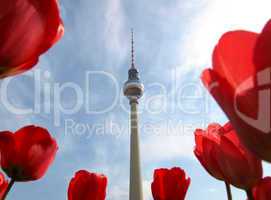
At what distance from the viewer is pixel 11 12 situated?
2.26 feet

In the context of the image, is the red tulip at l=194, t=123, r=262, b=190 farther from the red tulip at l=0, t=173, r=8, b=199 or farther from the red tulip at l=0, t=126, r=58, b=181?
the red tulip at l=0, t=173, r=8, b=199

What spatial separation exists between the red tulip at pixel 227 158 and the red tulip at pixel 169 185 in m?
0.38

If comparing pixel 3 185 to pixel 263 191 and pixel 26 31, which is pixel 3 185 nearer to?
pixel 26 31

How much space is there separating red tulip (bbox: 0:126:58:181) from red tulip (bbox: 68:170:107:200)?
0.59ft

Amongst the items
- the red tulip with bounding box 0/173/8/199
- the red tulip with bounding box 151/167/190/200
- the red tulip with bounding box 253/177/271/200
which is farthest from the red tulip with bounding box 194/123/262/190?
the red tulip with bounding box 0/173/8/199

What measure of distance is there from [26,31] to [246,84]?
0.42 meters

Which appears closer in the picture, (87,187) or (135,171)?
(87,187)

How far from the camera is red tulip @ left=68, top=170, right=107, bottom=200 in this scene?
4.59ft

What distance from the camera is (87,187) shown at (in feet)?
4.70

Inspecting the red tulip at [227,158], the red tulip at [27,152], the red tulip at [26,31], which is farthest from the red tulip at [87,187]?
the red tulip at [26,31]

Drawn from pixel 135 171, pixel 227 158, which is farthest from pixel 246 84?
pixel 135 171

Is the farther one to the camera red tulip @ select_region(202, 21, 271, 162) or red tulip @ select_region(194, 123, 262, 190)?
red tulip @ select_region(194, 123, 262, 190)

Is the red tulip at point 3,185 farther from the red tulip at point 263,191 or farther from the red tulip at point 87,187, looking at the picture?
the red tulip at point 263,191

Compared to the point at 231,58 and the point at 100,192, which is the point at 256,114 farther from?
the point at 100,192
